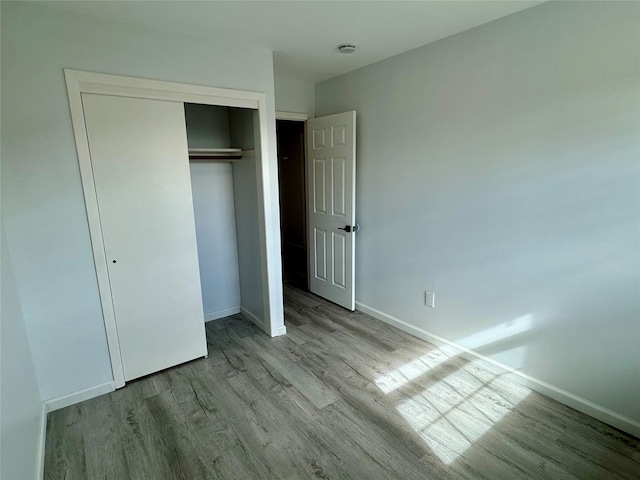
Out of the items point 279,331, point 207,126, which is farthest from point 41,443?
point 207,126

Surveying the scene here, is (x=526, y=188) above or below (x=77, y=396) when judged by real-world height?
above

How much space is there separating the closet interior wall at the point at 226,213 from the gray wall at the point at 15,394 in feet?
A: 5.17

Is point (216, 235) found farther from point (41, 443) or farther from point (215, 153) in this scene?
Answer: point (41, 443)

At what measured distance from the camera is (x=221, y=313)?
11.9 feet

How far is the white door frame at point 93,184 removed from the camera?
6.89ft

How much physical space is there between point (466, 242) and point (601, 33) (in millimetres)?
1419

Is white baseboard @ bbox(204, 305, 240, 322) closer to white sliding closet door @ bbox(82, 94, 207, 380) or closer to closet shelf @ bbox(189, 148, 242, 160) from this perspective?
white sliding closet door @ bbox(82, 94, 207, 380)

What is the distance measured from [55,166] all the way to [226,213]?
155cm

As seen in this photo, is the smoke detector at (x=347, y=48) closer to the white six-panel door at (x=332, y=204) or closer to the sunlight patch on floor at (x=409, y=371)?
the white six-panel door at (x=332, y=204)

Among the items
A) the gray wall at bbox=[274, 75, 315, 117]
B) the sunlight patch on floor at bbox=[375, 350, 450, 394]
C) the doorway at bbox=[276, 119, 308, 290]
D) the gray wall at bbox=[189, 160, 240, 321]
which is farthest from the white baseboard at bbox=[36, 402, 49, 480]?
the doorway at bbox=[276, 119, 308, 290]

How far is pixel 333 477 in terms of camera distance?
5.68 feet

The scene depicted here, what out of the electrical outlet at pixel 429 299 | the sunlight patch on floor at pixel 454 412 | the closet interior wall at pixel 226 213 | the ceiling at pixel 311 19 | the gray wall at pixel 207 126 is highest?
the ceiling at pixel 311 19

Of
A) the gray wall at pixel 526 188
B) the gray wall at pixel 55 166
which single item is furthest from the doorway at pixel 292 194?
the gray wall at pixel 55 166

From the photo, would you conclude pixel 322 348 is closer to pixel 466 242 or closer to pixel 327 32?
pixel 466 242
